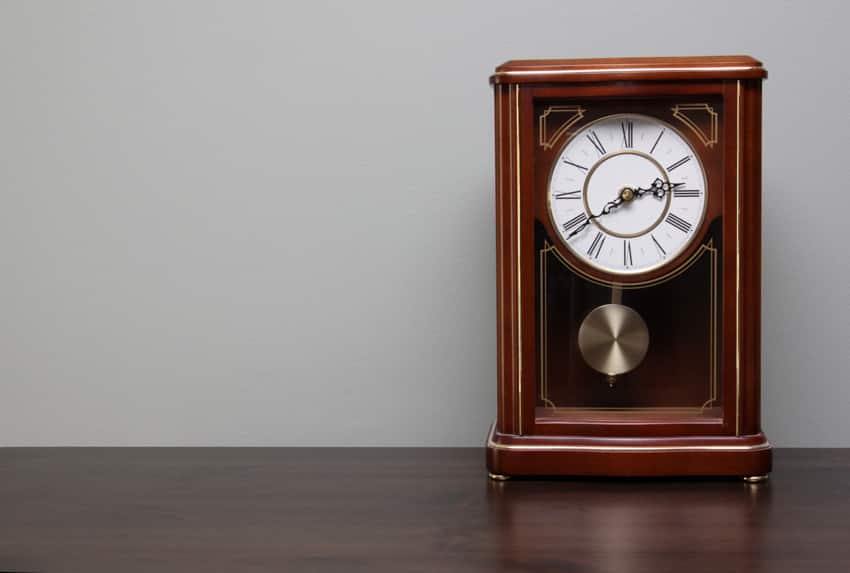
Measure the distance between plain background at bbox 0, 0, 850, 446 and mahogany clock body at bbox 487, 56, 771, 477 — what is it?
0.74 ft

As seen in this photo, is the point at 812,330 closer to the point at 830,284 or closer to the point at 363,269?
the point at 830,284

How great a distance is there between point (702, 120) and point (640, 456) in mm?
348

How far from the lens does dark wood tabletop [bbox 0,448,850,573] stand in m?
0.83

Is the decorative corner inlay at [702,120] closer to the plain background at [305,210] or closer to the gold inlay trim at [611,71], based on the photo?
the gold inlay trim at [611,71]

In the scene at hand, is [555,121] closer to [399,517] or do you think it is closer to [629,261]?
[629,261]

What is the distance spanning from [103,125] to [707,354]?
2.63ft

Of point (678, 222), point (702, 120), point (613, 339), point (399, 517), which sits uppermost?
point (702, 120)

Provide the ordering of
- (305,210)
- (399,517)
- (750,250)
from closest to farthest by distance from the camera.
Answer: (399,517) → (750,250) → (305,210)

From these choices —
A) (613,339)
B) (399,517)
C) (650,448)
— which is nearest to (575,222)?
(613,339)

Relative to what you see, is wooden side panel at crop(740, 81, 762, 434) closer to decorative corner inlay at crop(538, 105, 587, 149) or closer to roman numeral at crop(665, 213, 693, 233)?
roman numeral at crop(665, 213, 693, 233)

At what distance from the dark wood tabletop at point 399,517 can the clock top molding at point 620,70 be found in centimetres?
41

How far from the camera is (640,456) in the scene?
1036 millimetres

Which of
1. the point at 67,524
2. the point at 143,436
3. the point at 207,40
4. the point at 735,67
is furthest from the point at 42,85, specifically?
the point at 735,67

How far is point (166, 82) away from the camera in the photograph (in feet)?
4.30
